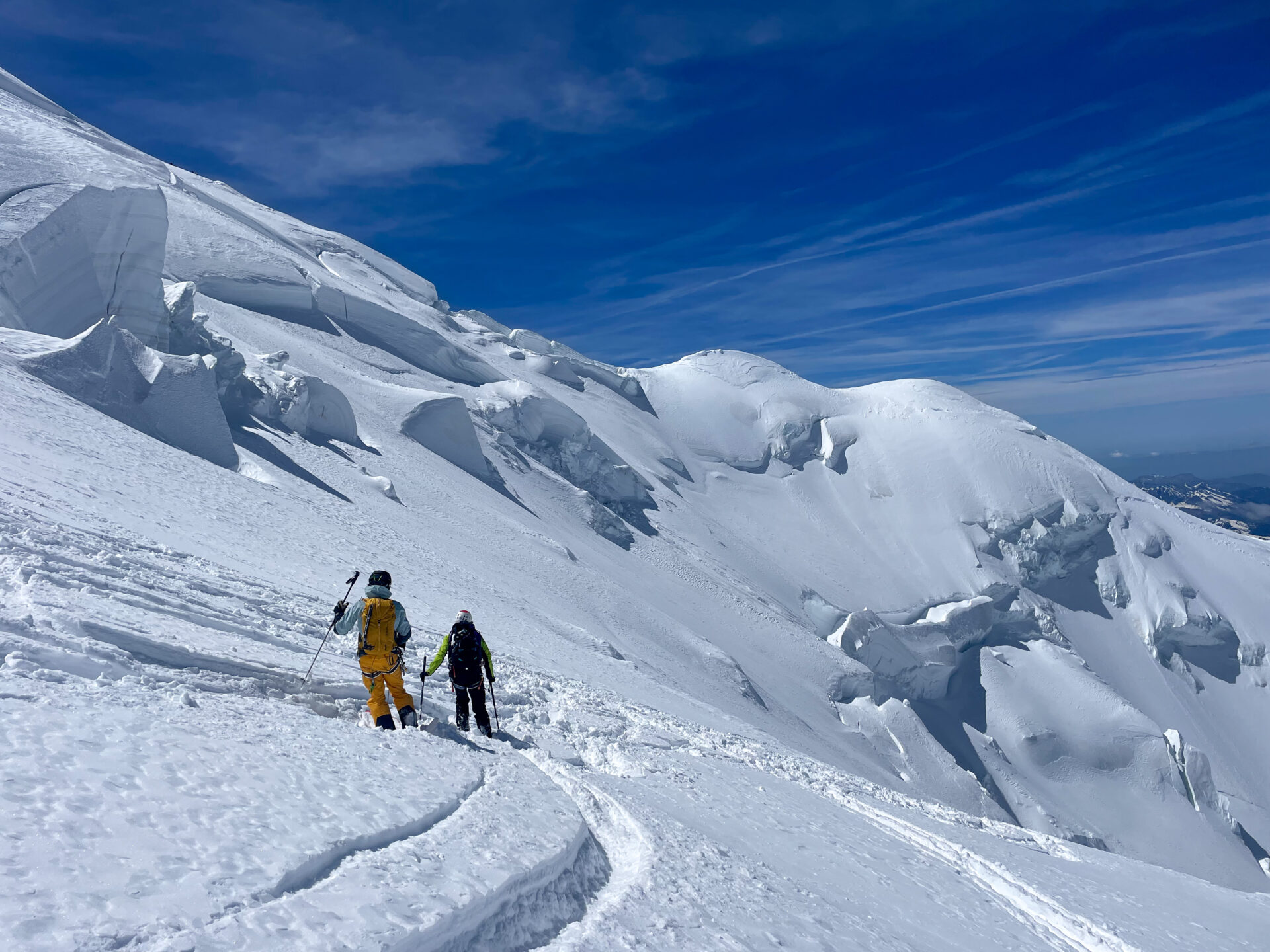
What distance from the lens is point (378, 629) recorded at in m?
8.10

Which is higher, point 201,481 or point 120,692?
point 201,481

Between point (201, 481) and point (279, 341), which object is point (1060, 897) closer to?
point (201, 481)

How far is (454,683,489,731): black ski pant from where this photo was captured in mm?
8891

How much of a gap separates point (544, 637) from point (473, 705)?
8106mm

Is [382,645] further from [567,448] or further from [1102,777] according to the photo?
[1102,777]

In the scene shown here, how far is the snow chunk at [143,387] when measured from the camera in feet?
58.4

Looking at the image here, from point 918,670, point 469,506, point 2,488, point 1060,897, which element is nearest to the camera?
point 1060,897

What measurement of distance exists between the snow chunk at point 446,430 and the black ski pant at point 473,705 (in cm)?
2684

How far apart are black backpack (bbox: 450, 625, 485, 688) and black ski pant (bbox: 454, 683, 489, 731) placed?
0.07 m

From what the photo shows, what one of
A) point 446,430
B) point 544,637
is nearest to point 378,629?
point 544,637

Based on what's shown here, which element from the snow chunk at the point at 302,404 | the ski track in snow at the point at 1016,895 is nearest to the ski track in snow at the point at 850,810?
the ski track in snow at the point at 1016,895

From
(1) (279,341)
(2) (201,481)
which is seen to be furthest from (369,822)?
(1) (279,341)

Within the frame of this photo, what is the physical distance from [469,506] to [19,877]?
2640 centimetres

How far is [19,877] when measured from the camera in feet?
11.1
